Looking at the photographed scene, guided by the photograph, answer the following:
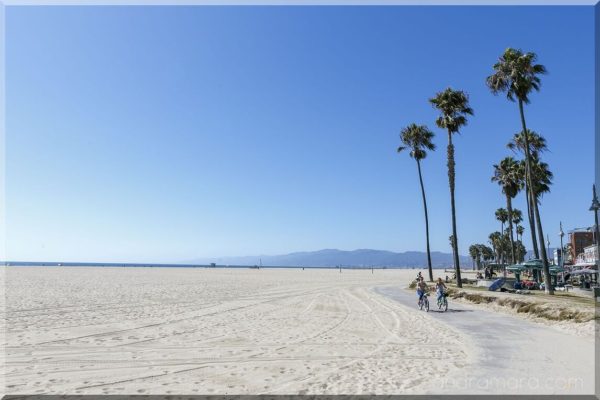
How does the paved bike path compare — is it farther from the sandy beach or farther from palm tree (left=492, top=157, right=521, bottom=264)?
palm tree (left=492, top=157, right=521, bottom=264)

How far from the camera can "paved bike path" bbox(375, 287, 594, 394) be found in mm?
8047

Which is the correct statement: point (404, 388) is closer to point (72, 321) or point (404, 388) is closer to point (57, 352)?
point (57, 352)

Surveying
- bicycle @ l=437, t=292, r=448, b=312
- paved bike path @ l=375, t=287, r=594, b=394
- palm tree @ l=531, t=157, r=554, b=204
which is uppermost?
palm tree @ l=531, t=157, r=554, b=204

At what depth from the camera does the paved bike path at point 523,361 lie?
8.05 m

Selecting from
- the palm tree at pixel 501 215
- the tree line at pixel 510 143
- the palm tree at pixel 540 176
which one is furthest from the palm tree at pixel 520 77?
the palm tree at pixel 501 215

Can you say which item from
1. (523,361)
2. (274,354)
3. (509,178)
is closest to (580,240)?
(509,178)

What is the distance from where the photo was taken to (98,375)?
344 inches

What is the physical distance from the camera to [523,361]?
1025cm

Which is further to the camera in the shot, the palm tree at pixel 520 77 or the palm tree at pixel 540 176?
the palm tree at pixel 540 176

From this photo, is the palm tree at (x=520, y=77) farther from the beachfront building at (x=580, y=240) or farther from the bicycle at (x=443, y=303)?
the beachfront building at (x=580, y=240)

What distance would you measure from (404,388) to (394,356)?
9.81 ft

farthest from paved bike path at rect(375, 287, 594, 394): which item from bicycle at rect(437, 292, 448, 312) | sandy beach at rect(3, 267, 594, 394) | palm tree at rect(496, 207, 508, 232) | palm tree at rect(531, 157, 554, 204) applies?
palm tree at rect(496, 207, 508, 232)

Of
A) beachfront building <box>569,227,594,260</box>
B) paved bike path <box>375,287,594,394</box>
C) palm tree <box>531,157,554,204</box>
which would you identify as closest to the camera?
paved bike path <box>375,287,594,394</box>

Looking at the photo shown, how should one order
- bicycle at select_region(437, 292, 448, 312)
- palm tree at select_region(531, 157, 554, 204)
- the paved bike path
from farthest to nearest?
palm tree at select_region(531, 157, 554, 204) → bicycle at select_region(437, 292, 448, 312) → the paved bike path
